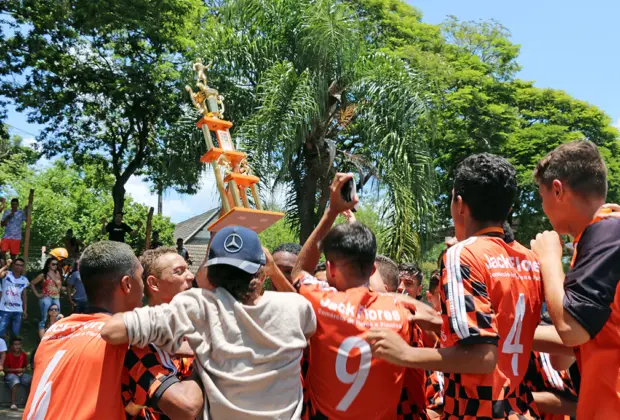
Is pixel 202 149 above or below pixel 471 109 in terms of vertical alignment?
below

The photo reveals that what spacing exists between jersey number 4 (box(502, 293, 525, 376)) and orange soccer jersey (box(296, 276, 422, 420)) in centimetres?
48

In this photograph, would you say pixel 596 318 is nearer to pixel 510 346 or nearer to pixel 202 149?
pixel 510 346

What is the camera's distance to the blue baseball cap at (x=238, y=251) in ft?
8.89

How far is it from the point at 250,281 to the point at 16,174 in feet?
142

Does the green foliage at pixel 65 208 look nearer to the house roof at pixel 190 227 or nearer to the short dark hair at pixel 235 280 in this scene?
the house roof at pixel 190 227

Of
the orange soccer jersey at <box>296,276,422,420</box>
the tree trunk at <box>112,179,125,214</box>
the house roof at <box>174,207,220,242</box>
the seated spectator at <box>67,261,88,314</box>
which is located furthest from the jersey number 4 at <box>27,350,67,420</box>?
the house roof at <box>174,207,220,242</box>

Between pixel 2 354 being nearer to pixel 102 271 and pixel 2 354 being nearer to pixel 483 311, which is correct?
pixel 102 271

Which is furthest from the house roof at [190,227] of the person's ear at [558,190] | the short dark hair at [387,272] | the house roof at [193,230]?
the person's ear at [558,190]

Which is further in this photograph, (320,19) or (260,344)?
(320,19)

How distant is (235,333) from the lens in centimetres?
264

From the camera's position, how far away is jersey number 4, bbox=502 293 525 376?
→ 8.77 feet

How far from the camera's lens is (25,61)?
1897 centimetres

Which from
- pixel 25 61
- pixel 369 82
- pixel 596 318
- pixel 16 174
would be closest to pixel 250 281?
pixel 596 318

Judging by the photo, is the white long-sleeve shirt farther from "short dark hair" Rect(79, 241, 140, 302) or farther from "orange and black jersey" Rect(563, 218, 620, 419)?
"orange and black jersey" Rect(563, 218, 620, 419)
